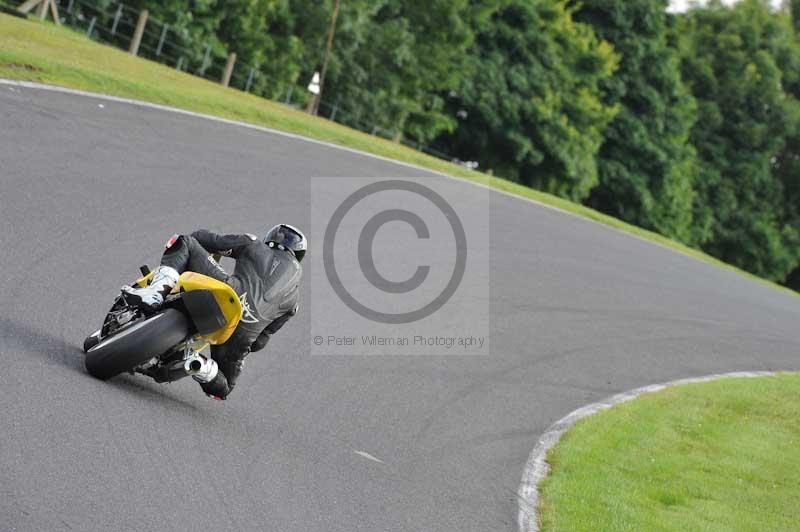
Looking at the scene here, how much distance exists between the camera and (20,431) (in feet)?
20.4

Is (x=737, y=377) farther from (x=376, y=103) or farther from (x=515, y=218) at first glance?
(x=376, y=103)

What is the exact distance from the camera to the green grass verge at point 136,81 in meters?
18.2

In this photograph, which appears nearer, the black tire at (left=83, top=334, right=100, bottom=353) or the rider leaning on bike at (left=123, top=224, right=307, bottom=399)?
the rider leaning on bike at (left=123, top=224, right=307, bottom=399)

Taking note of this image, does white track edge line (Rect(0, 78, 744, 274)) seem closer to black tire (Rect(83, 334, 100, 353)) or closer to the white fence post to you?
black tire (Rect(83, 334, 100, 353))

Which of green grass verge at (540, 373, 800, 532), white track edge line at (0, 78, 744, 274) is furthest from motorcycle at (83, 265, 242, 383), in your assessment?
white track edge line at (0, 78, 744, 274)

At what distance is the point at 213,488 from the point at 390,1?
36.9m

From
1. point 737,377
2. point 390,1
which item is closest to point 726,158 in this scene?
point 390,1

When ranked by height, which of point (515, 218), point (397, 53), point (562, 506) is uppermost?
point (397, 53)

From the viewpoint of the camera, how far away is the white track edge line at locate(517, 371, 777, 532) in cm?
883

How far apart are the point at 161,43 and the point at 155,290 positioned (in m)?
25.4

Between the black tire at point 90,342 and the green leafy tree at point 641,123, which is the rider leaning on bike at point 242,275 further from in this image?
the green leafy tree at point 641,123

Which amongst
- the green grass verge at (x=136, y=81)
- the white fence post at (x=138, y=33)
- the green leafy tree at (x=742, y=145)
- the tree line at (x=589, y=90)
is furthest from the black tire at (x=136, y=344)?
the green leafy tree at (x=742, y=145)

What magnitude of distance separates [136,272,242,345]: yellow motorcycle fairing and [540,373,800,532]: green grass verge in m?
2.79

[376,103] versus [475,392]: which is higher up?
[376,103]
